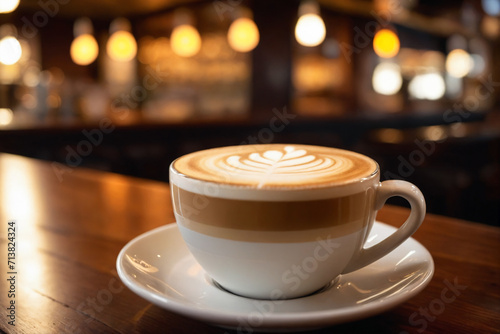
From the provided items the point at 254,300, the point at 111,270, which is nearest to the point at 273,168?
the point at 254,300

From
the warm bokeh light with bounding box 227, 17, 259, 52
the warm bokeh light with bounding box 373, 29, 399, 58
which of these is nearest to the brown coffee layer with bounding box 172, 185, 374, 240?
the warm bokeh light with bounding box 227, 17, 259, 52

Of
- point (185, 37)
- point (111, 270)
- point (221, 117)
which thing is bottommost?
point (221, 117)

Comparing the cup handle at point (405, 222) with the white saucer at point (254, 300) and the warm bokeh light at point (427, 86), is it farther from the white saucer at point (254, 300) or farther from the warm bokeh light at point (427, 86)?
the warm bokeh light at point (427, 86)

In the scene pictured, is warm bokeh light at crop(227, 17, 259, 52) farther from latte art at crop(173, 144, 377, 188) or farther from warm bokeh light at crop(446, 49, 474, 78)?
warm bokeh light at crop(446, 49, 474, 78)

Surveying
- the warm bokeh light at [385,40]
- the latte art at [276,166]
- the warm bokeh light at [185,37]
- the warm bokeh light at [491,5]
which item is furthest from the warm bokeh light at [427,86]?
the latte art at [276,166]

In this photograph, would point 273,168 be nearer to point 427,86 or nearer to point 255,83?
point 255,83

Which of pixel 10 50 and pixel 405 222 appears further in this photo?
pixel 10 50

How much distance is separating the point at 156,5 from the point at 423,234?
8.29 meters

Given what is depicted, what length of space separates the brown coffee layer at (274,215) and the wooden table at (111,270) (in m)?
0.11

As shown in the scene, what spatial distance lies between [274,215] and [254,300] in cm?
11

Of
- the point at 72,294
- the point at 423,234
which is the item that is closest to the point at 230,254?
the point at 72,294

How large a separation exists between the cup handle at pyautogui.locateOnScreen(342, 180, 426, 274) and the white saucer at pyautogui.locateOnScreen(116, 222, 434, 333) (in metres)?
0.03

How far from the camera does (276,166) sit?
0.55 metres

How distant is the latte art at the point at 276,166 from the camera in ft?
1.63
